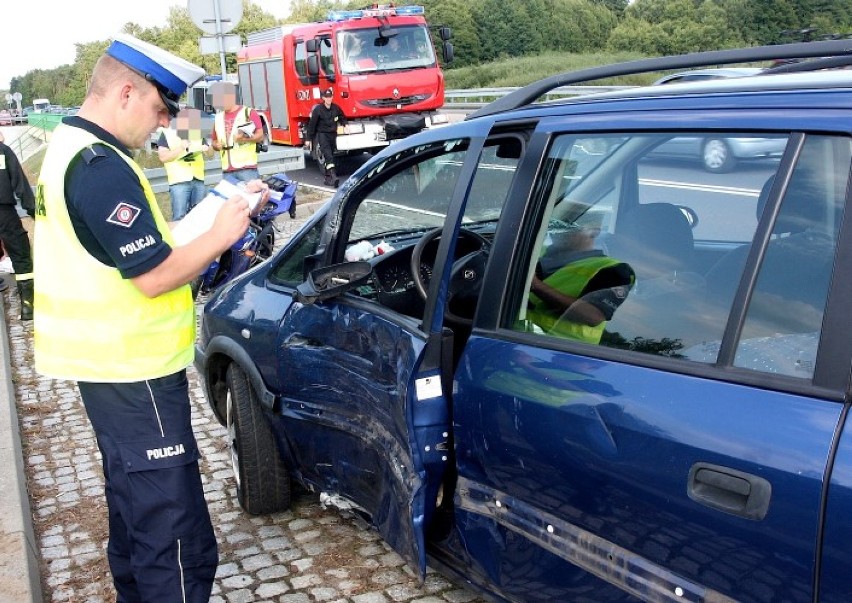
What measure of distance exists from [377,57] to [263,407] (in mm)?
15342

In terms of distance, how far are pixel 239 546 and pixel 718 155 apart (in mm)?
2850

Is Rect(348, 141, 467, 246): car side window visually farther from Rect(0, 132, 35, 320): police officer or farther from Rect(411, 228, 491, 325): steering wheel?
Rect(0, 132, 35, 320): police officer

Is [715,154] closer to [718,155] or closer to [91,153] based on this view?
[718,155]

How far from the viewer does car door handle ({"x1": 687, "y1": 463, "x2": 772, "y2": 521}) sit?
186 centimetres

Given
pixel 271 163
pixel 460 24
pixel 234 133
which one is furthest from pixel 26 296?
pixel 460 24

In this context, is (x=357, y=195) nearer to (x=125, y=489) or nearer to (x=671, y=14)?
(x=125, y=489)

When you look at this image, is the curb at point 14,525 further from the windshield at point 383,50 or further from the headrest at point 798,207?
the windshield at point 383,50

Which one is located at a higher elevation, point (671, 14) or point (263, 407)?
point (671, 14)

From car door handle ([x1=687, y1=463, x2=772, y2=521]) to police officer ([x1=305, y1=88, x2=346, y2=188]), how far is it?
15.6m

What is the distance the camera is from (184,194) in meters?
9.82

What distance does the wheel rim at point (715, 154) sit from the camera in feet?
7.16

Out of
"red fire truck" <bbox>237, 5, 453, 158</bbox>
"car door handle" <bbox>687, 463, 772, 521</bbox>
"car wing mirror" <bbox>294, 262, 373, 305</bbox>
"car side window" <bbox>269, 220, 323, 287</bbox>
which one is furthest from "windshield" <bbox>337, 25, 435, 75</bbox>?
"car door handle" <bbox>687, 463, 772, 521</bbox>

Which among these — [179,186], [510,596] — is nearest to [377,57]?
[179,186]

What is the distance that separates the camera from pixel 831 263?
189 cm
